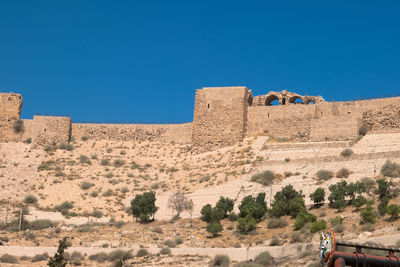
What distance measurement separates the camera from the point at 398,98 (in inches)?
1329

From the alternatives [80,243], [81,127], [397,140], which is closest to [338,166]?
[397,140]

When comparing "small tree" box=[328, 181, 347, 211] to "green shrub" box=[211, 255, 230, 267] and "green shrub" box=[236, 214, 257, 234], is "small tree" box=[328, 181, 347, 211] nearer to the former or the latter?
"green shrub" box=[236, 214, 257, 234]

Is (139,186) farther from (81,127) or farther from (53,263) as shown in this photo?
(53,263)

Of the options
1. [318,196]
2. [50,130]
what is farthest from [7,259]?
[50,130]

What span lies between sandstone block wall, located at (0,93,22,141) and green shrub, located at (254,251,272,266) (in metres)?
24.7

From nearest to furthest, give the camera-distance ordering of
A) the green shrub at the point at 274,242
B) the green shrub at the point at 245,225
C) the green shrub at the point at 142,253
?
the green shrub at the point at 274,242 < the green shrub at the point at 142,253 < the green shrub at the point at 245,225

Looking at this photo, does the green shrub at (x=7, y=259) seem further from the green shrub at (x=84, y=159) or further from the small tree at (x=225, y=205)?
the green shrub at (x=84, y=159)

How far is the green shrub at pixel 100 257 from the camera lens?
23.6m

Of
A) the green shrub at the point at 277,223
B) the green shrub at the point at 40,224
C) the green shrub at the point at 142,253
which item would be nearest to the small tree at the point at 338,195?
the green shrub at the point at 277,223

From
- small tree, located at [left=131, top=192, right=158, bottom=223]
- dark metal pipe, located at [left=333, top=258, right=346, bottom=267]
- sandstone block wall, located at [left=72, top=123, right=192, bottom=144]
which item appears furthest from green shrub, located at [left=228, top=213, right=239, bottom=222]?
dark metal pipe, located at [left=333, top=258, right=346, bottom=267]

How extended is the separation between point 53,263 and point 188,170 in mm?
17937

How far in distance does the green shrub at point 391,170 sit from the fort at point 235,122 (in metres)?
5.64

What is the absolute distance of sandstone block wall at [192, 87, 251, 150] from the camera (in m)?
38.1

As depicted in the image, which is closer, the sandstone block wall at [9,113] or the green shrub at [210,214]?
the green shrub at [210,214]
